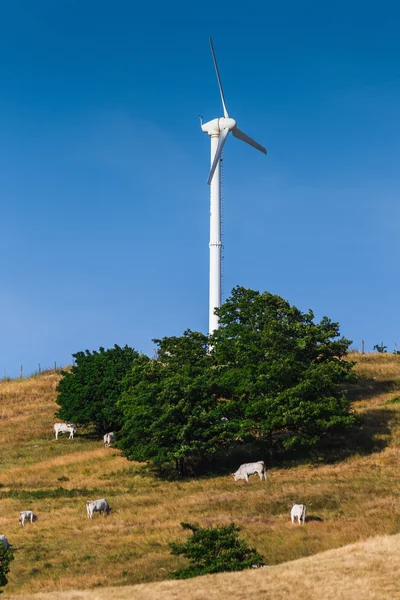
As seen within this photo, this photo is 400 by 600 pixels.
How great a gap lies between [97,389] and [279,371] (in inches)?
1056

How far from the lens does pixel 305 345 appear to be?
8094 centimetres

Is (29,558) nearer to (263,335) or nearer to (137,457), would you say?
(137,457)

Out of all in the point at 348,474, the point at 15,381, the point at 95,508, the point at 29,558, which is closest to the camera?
the point at 29,558

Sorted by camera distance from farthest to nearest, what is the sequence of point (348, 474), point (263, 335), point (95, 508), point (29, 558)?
point (263, 335)
point (348, 474)
point (95, 508)
point (29, 558)

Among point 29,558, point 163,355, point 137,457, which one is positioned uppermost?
point 163,355

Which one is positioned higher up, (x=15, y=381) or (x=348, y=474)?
(x=15, y=381)

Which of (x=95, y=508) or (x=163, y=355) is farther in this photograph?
(x=163, y=355)

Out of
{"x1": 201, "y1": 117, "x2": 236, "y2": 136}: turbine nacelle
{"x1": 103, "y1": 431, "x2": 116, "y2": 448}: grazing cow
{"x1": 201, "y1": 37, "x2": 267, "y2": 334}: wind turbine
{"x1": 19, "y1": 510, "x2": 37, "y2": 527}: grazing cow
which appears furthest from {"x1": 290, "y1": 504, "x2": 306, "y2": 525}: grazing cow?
{"x1": 201, "y1": 117, "x2": 236, "y2": 136}: turbine nacelle

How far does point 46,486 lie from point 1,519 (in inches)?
502

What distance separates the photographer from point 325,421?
234ft

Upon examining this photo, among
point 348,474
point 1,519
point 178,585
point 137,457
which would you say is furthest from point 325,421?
point 178,585

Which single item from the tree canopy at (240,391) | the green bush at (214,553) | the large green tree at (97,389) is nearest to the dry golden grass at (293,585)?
the green bush at (214,553)

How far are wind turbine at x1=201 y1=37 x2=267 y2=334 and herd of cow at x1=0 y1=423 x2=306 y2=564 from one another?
25.7m

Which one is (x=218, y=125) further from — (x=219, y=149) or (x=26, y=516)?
(x=26, y=516)
